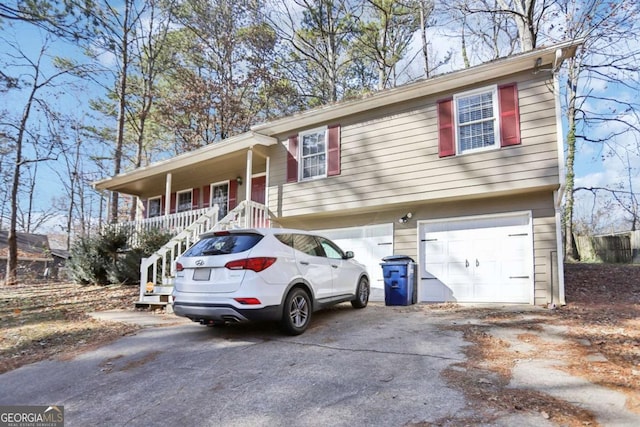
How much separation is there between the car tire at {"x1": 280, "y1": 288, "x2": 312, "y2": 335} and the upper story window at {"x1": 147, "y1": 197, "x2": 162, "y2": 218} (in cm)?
1345

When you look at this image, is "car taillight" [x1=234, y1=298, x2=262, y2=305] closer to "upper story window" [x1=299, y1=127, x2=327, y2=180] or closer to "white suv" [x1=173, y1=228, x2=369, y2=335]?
"white suv" [x1=173, y1=228, x2=369, y2=335]

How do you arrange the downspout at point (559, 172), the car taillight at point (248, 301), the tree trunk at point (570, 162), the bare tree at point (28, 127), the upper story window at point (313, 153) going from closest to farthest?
the car taillight at point (248, 301)
the downspout at point (559, 172)
the upper story window at point (313, 153)
the bare tree at point (28, 127)
the tree trunk at point (570, 162)

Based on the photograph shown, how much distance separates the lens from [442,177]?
8500 millimetres

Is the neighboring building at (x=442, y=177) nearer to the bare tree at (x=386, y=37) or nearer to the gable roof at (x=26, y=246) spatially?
the bare tree at (x=386, y=37)

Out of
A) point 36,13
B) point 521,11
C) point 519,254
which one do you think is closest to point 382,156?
point 519,254

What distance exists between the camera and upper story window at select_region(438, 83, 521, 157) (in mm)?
7871

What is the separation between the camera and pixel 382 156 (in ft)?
30.9

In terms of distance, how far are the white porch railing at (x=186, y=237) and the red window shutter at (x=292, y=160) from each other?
47.2 inches

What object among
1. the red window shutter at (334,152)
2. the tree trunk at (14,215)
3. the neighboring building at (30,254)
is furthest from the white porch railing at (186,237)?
the neighboring building at (30,254)

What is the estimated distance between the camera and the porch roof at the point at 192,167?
11172mm

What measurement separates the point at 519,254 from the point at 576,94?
39.5ft

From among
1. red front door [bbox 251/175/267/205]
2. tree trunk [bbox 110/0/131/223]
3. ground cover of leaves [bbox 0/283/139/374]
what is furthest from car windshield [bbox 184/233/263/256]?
tree trunk [bbox 110/0/131/223]

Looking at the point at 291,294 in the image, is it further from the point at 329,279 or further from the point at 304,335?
the point at 329,279

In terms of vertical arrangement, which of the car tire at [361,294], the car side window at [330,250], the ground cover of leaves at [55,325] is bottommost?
the ground cover of leaves at [55,325]
